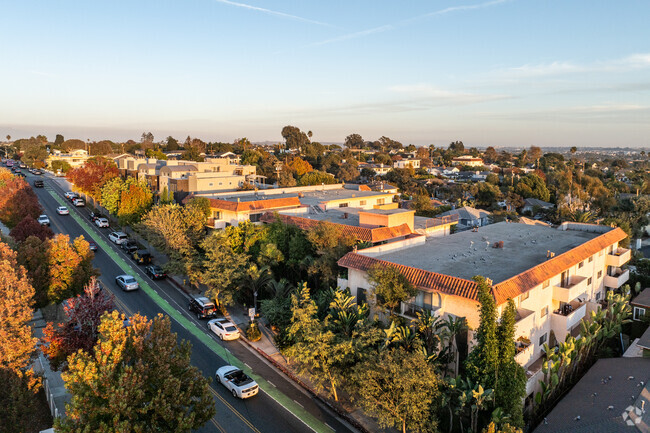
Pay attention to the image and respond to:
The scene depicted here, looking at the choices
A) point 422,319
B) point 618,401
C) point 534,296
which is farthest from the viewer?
point 534,296

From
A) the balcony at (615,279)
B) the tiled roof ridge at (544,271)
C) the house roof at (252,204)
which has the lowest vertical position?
the balcony at (615,279)

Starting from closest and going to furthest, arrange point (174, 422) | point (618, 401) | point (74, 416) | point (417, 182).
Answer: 1. point (74, 416)
2. point (174, 422)
3. point (618, 401)
4. point (417, 182)

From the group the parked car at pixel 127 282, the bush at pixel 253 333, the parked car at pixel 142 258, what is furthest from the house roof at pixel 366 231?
the parked car at pixel 142 258

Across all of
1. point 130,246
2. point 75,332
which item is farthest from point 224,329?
point 130,246

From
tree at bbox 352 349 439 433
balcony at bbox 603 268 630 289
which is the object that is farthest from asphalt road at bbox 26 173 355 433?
balcony at bbox 603 268 630 289

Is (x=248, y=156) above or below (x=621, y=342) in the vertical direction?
above

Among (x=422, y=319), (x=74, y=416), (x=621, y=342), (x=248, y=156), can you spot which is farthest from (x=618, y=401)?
(x=248, y=156)

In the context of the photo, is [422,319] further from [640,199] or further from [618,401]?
[640,199]

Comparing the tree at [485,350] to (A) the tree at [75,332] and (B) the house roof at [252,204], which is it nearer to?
(A) the tree at [75,332]
